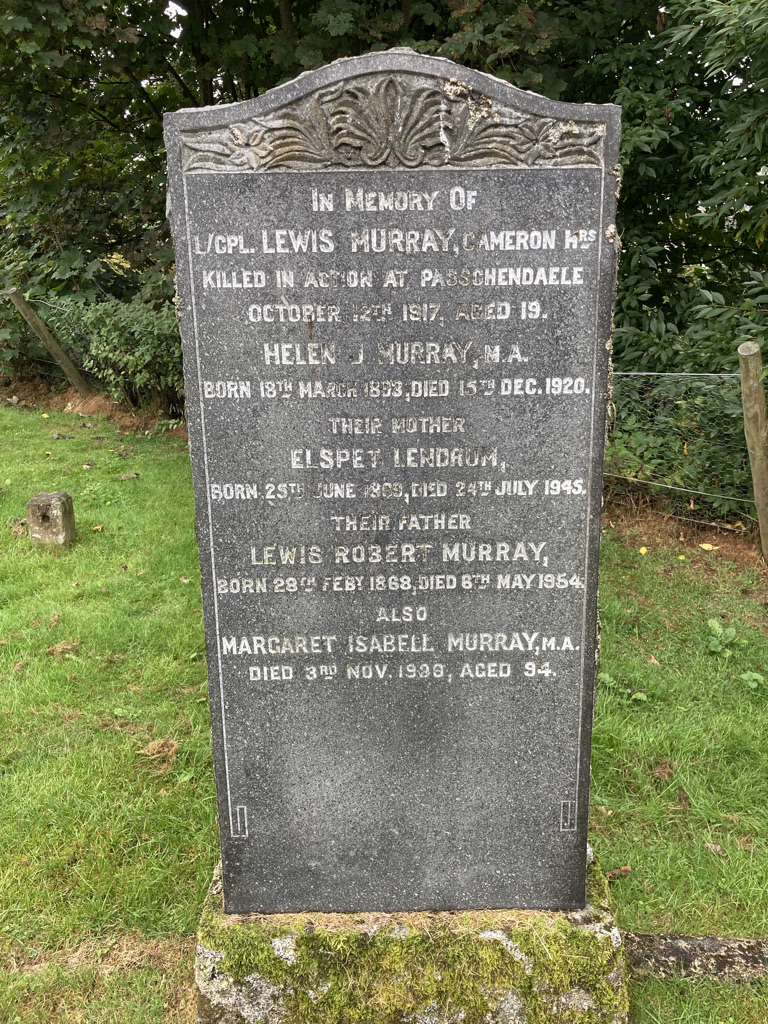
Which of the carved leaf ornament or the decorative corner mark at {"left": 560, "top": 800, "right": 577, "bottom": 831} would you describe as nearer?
the carved leaf ornament

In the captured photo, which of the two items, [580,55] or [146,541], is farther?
[580,55]

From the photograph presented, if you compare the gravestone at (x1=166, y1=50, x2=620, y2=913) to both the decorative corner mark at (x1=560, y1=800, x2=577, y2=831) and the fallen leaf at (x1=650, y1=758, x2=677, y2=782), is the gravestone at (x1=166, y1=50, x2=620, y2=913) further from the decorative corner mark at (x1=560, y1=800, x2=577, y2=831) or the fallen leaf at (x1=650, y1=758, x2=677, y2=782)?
the fallen leaf at (x1=650, y1=758, x2=677, y2=782)

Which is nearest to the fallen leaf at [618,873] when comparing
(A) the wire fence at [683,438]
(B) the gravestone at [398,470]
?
(B) the gravestone at [398,470]

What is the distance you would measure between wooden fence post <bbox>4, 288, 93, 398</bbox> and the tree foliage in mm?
425

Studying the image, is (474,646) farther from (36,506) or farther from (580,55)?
(580,55)

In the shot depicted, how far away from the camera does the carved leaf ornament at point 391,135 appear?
2.21m

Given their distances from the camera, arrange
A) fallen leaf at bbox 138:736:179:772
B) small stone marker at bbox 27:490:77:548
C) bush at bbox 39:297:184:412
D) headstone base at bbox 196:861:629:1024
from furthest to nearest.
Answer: bush at bbox 39:297:184:412 → small stone marker at bbox 27:490:77:548 → fallen leaf at bbox 138:736:179:772 → headstone base at bbox 196:861:629:1024

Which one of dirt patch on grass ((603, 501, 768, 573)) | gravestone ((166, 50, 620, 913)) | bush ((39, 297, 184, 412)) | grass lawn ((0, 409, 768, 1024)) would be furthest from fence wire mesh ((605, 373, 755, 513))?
bush ((39, 297, 184, 412))

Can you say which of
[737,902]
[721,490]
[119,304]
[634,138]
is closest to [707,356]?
[721,490]

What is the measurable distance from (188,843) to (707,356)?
17.5ft

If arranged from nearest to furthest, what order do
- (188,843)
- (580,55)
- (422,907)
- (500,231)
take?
(500,231) → (422,907) → (188,843) → (580,55)

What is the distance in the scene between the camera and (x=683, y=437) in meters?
6.62

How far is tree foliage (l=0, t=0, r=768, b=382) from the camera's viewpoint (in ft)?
20.3

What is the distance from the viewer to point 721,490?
21.3 feet
